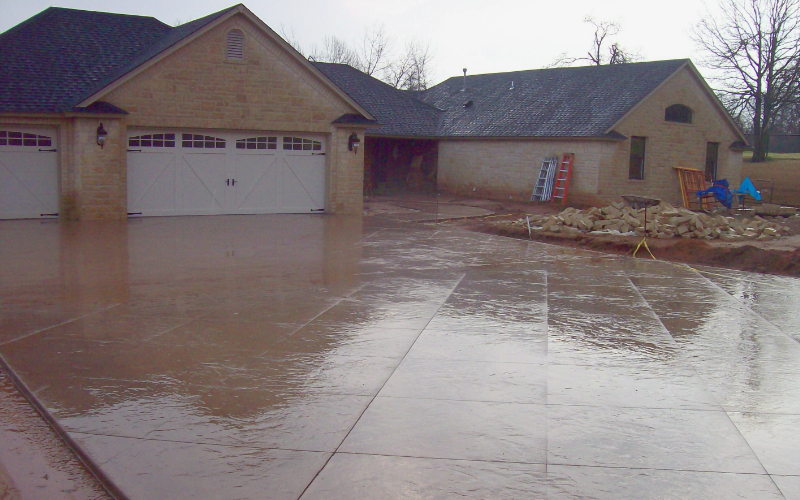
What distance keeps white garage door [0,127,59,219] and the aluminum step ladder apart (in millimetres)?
16623

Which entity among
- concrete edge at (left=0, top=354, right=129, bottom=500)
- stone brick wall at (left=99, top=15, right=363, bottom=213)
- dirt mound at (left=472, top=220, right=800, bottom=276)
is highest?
stone brick wall at (left=99, top=15, right=363, bottom=213)

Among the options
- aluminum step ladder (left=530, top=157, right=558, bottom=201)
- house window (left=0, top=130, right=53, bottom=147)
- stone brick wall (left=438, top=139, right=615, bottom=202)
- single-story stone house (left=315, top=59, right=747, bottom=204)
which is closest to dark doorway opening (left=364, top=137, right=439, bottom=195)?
single-story stone house (left=315, top=59, right=747, bottom=204)

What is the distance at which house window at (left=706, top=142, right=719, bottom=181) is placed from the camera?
2975cm

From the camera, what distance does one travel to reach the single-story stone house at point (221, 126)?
18.9 metres

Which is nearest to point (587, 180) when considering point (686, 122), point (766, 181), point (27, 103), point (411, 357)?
point (686, 122)

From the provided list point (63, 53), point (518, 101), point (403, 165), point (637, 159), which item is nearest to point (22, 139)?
point (63, 53)

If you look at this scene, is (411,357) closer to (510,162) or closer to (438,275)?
(438,275)

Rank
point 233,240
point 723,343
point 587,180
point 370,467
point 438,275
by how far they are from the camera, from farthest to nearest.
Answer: point 587,180
point 233,240
point 438,275
point 723,343
point 370,467

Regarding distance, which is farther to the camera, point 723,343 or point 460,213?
point 460,213

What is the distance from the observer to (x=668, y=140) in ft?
91.2

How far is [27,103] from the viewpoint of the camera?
18.5m

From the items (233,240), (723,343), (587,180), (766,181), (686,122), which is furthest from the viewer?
(766,181)

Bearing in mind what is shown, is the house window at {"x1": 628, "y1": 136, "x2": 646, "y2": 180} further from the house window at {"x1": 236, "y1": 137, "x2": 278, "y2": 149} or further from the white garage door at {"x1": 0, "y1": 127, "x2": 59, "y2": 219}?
the white garage door at {"x1": 0, "y1": 127, "x2": 59, "y2": 219}

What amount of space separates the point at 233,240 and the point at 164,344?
8409 mm
